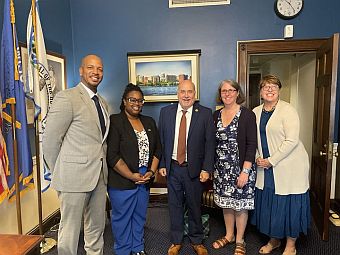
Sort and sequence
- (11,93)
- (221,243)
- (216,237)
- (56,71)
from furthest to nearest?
(56,71)
(216,237)
(221,243)
(11,93)

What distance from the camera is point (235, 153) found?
215 centimetres

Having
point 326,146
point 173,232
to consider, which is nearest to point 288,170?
point 326,146

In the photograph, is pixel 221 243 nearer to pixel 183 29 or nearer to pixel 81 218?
pixel 81 218

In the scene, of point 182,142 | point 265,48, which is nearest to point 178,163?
point 182,142

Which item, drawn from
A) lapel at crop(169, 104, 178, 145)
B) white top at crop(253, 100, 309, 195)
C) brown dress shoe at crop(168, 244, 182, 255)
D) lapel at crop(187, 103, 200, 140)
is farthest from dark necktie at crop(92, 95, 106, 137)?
white top at crop(253, 100, 309, 195)

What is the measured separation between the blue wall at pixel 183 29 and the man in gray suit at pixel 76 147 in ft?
5.14

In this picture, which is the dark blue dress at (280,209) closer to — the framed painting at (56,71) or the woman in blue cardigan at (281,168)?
the woman in blue cardigan at (281,168)

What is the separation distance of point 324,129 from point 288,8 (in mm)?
1471

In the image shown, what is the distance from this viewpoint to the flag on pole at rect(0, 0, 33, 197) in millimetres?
1988

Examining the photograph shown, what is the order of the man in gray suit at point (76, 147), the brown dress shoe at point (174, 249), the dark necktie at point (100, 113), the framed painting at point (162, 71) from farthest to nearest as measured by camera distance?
the framed painting at point (162, 71) → the brown dress shoe at point (174, 249) → the dark necktie at point (100, 113) → the man in gray suit at point (76, 147)

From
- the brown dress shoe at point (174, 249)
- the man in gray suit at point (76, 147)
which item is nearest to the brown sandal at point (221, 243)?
the brown dress shoe at point (174, 249)

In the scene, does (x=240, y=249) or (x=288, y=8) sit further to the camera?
(x=288, y=8)

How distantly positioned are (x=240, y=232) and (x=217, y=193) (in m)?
0.40

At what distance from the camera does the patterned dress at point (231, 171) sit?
7.04ft
